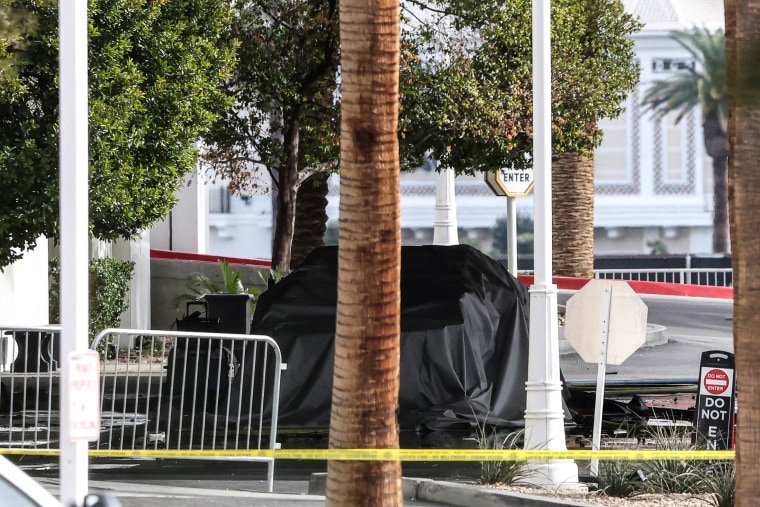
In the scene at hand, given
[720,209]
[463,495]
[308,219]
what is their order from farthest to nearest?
1. [720,209]
2. [308,219]
3. [463,495]

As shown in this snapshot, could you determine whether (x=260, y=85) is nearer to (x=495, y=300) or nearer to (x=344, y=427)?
(x=495, y=300)

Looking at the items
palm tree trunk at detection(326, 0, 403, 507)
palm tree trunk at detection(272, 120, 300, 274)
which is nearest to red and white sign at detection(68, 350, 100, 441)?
palm tree trunk at detection(326, 0, 403, 507)

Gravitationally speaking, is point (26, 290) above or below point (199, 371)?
above

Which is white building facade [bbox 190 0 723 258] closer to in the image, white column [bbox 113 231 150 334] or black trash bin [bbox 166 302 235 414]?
white column [bbox 113 231 150 334]

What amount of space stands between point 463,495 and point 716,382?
2.46 m

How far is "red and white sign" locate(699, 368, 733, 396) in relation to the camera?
31.9 ft

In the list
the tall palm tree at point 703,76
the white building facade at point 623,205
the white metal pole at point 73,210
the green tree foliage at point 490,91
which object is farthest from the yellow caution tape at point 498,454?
the white building facade at point 623,205

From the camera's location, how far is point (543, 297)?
9469 millimetres

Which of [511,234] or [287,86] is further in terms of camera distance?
[287,86]

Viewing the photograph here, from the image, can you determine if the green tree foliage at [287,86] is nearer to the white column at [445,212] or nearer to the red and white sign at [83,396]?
the white column at [445,212]

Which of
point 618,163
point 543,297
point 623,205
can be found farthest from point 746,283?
point 618,163

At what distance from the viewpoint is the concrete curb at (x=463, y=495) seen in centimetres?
816

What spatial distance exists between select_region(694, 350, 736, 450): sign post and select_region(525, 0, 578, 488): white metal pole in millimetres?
1150

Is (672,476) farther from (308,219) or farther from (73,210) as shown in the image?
(308,219)
